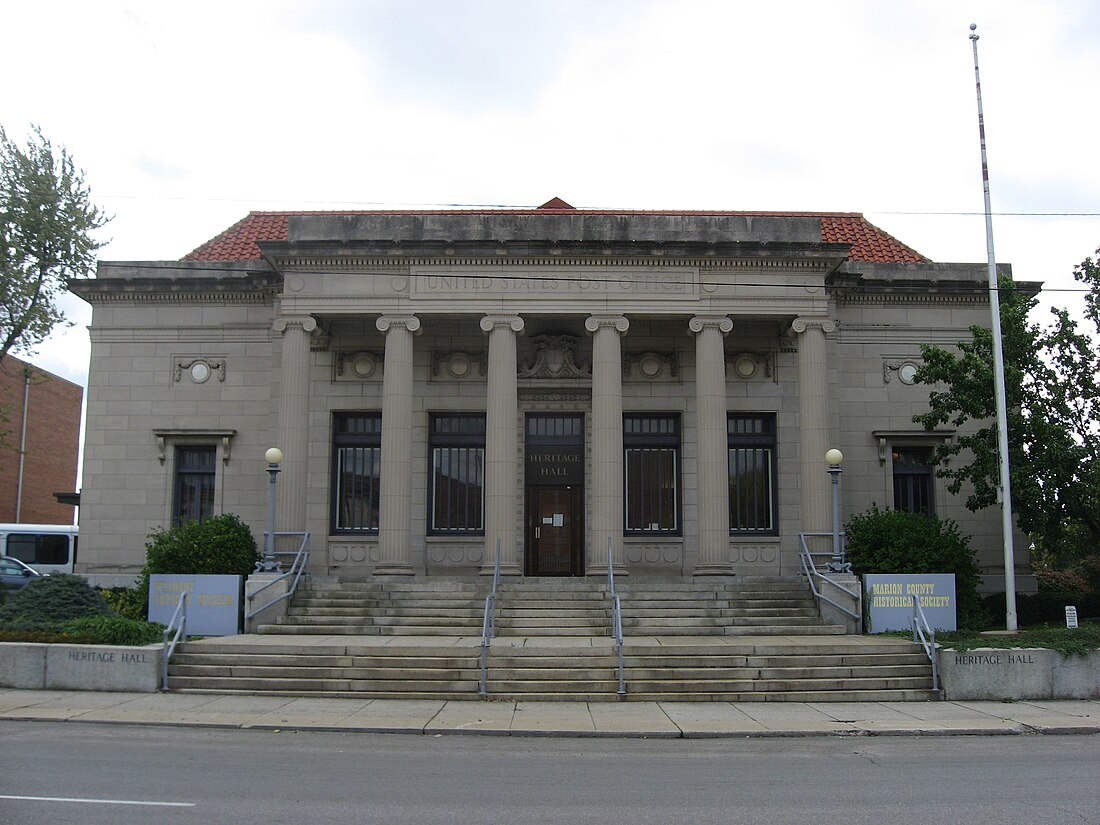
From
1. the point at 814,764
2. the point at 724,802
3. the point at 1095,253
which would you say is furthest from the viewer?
the point at 1095,253

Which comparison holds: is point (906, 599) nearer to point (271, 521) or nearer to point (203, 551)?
point (271, 521)

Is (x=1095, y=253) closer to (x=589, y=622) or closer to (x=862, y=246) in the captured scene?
(x=862, y=246)

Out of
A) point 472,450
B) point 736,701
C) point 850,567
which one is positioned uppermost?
point 472,450

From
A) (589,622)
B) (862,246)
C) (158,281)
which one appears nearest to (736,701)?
(589,622)

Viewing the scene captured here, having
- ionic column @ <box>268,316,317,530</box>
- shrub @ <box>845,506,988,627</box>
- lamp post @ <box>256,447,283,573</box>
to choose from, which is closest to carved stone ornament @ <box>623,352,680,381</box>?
shrub @ <box>845,506,988,627</box>

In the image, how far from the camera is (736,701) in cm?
1611

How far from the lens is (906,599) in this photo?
1969 centimetres

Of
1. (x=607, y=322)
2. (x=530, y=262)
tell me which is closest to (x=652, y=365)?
(x=607, y=322)

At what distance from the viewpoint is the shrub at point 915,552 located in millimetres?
21047

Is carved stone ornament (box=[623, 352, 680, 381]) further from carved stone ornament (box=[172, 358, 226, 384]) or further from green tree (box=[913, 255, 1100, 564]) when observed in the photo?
carved stone ornament (box=[172, 358, 226, 384])

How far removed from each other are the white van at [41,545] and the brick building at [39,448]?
11096mm

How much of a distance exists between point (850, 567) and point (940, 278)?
9295 millimetres

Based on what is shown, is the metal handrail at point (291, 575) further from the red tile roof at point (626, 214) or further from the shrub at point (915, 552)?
the shrub at point (915, 552)

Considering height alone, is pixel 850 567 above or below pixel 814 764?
above
